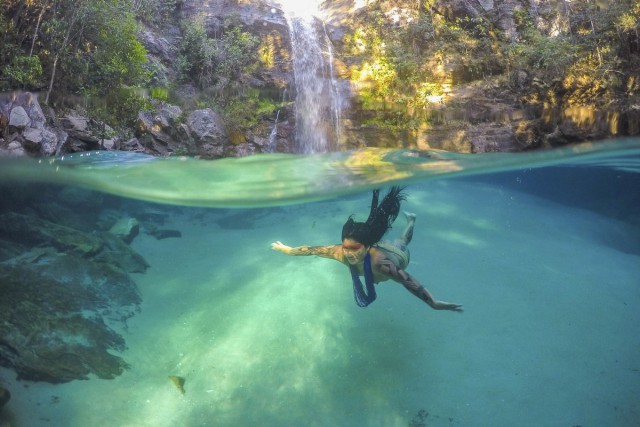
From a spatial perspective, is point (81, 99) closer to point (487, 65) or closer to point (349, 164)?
point (349, 164)

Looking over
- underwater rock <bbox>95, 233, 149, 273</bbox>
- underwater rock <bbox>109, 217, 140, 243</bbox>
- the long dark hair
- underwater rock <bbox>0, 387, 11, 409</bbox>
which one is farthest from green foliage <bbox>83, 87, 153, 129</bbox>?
the long dark hair

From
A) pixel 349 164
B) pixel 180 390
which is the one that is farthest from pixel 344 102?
pixel 180 390

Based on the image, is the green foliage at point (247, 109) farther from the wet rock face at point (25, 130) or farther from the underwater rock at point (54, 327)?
the underwater rock at point (54, 327)

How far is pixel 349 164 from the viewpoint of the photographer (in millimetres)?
10906

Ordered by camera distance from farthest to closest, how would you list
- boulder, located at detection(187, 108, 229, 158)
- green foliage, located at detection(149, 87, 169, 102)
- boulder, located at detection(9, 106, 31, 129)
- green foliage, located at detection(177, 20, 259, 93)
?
green foliage, located at detection(177, 20, 259, 93) → green foliage, located at detection(149, 87, 169, 102) → boulder, located at detection(187, 108, 229, 158) → boulder, located at detection(9, 106, 31, 129)

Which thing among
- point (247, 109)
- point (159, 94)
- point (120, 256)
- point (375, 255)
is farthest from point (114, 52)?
point (375, 255)

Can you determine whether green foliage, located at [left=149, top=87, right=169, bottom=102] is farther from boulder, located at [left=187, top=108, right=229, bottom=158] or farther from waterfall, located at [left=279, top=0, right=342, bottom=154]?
waterfall, located at [left=279, top=0, right=342, bottom=154]

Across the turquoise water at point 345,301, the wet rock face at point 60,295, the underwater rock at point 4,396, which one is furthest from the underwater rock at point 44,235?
the underwater rock at point 4,396

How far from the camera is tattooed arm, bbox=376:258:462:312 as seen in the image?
218 inches

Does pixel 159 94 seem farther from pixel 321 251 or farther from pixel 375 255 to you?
pixel 375 255

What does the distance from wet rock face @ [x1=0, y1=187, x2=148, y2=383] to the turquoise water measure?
164mm

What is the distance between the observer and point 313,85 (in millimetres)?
16125

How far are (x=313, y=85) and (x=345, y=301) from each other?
10326mm

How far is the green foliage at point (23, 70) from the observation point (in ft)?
32.5
